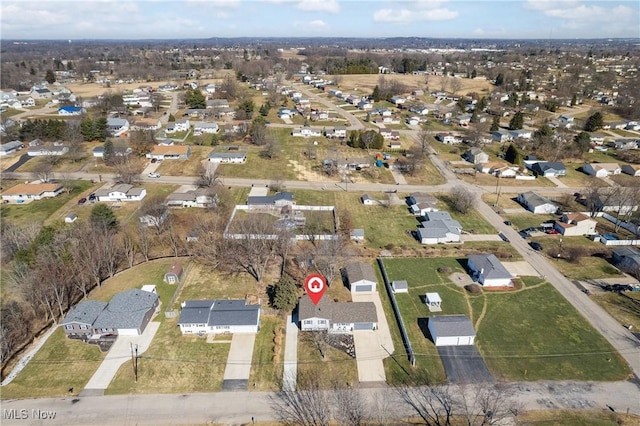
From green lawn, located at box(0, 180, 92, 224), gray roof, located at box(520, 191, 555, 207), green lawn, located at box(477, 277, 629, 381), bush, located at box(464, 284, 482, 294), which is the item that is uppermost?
gray roof, located at box(520, 191, 555, 207)

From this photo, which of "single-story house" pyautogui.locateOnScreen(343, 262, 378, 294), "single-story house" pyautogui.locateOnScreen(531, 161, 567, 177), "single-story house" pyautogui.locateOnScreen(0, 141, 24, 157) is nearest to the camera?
"single-story house" pyautogui.locateOnScreen(343, 262, 378, 294)

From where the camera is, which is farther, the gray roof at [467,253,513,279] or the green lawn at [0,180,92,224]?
the green lawn at [0,180,92,224]

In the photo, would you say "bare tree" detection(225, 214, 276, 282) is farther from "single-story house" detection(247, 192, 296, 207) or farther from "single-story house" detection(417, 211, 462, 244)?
"single-story house" detection(417, 211, 462, 244)

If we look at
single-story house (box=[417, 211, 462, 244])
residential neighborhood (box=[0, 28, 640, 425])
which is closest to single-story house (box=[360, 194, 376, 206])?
residential neighborhood (box=[0, 28, 640, 425])

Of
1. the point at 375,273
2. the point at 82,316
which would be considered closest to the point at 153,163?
the point at 82,316

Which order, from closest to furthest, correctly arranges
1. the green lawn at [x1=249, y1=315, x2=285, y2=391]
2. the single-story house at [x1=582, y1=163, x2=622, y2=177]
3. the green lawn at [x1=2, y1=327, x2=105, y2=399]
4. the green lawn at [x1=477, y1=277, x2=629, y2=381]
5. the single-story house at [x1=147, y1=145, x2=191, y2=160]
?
the green lawn at [x1=2, y1=327, x2=105, y2=399] → the green lawn at [x1=249, y1=315, x2=285, y2=391] → the green lawn at [x1=477, y1=277, x2=629, y2=381] → the single-story house at [x1=582, y1=163, x2=622, y2=177] → the single-story house at [x1=147, y1=145, x2=191, y2=160]

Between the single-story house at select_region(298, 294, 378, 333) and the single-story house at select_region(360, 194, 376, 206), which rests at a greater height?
the single-story house at select_region(360, 194, 376, 206)

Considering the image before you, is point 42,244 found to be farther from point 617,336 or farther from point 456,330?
point 617,336

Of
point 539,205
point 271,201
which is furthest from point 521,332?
point 271,201

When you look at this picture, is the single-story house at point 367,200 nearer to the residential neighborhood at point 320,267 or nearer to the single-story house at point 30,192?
the residential neighborhood at point 320,267
